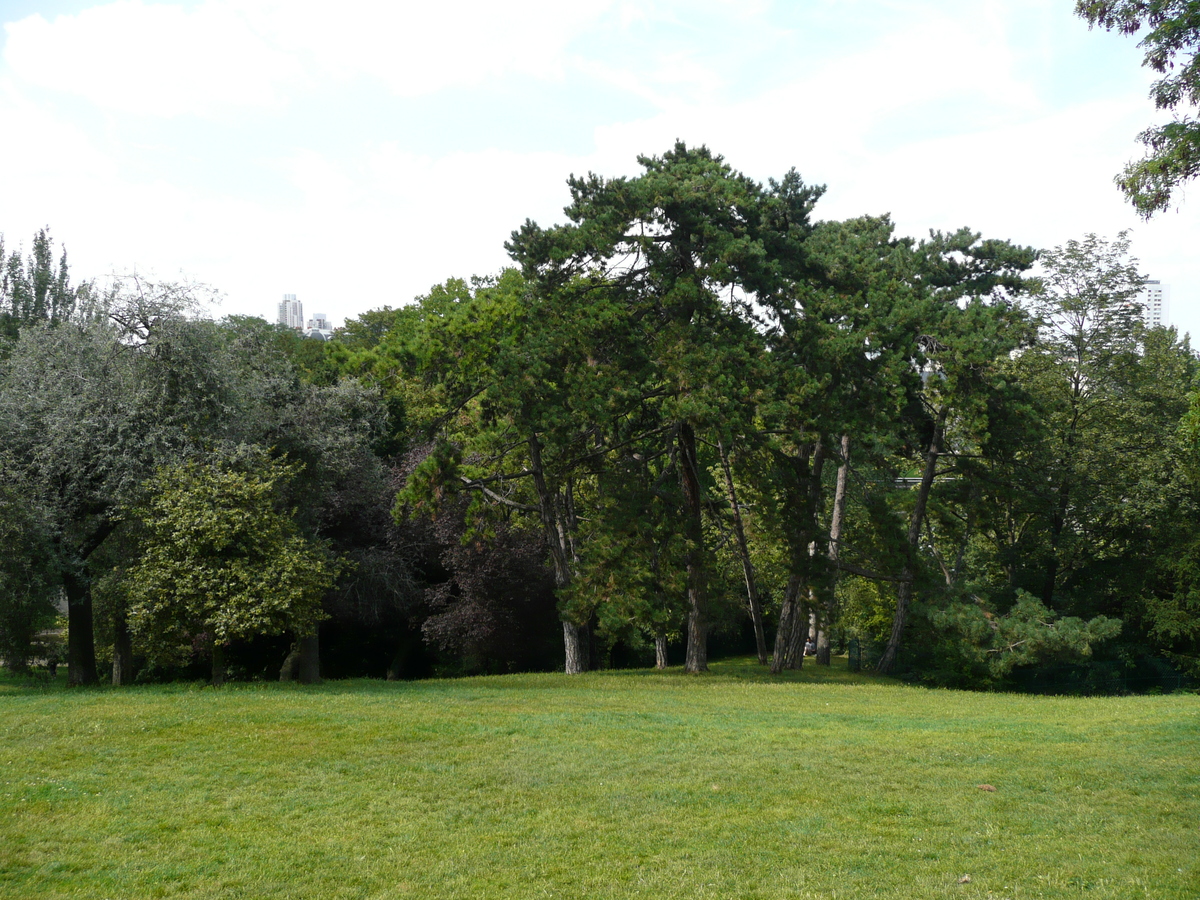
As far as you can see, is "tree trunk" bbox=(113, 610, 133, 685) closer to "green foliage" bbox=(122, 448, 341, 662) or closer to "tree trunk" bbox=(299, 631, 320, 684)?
"tree trunk" bbox=(299, 631, 320, 684)

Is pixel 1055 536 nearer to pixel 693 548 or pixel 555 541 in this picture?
pixel 693 548

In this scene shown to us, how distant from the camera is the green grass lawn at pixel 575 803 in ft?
25.3

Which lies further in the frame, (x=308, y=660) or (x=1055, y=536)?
(x=1055, y=536)

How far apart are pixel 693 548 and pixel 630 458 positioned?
3.91m

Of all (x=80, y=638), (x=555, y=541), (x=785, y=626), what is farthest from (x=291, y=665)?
(x=785, y=626)

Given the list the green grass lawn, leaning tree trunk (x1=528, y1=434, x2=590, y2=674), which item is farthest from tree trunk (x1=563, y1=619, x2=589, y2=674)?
the green grass lawn

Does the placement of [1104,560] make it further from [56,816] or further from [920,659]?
[56,816]

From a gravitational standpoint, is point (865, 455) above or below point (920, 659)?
above

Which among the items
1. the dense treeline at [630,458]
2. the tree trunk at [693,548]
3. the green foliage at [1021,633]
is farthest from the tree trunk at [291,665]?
the green foliage at [1021,633]

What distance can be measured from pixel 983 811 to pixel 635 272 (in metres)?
17.4

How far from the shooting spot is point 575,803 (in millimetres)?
10023

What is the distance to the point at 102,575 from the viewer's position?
20.8 metres

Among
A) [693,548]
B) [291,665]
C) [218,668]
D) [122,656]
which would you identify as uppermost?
[693,548]

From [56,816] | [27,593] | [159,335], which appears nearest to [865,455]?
[159,335]
